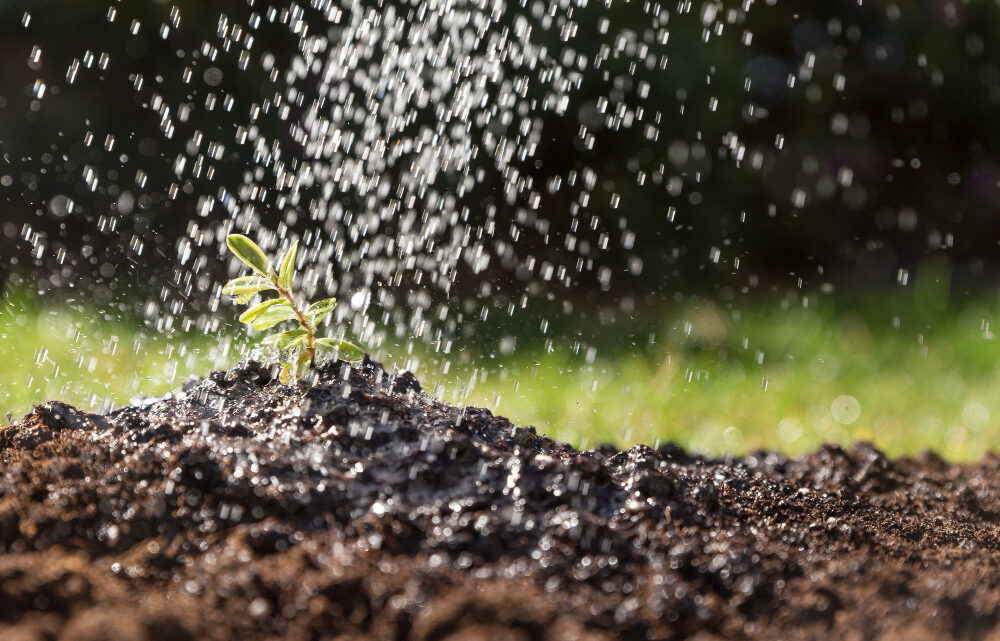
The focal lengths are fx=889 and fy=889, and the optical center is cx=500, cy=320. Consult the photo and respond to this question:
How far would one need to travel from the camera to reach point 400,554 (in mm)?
1234

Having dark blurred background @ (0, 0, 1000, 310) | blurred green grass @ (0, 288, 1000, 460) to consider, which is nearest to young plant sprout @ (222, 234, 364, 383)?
blurred green grass @ (0, 288, 1000, 460)

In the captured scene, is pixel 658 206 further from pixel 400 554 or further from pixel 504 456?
pixel 400 554

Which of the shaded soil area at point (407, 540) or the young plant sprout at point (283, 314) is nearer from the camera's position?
the shaded soil area at point (407, 540)

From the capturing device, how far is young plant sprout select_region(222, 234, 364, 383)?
1.84 m

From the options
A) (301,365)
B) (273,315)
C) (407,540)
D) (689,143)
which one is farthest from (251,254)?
(689,143)

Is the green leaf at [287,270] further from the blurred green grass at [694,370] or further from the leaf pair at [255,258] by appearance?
the blurred green grass at [694,370]

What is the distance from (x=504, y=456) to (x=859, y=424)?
2356mm

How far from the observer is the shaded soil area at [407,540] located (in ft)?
3.49

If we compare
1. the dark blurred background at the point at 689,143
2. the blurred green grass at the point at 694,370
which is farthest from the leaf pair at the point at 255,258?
the dark blurred background at the point at 689,143

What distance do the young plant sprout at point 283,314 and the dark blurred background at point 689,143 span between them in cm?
360

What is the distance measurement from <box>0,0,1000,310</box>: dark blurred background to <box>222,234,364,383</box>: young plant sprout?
3.60 metres

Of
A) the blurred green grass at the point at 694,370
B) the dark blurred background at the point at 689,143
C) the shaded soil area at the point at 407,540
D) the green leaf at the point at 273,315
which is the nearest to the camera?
the shaded soil area at the point at 407,540

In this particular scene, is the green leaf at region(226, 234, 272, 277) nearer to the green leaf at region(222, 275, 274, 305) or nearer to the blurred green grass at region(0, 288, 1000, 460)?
the green leaf at region(222, 275, 274, 305)

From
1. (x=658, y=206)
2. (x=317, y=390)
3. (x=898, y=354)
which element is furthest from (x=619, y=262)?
(x=317, y=390)
